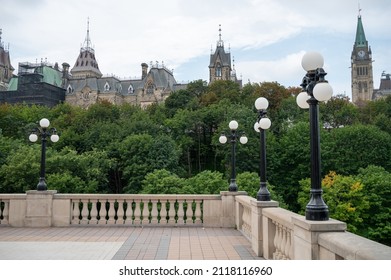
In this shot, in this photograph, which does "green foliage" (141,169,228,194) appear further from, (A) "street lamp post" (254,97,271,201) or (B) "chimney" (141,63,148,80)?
(B) "chimney" (141,63,148,80)

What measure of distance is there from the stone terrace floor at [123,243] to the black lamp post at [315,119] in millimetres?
2863

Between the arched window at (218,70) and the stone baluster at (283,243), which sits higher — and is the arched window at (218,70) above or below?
above

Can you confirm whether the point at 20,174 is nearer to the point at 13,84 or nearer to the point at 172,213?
→ the point at 172,213

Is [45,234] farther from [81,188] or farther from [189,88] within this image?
[189,88]

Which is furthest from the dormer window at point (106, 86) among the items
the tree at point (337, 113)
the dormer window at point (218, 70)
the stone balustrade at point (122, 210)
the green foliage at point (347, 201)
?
the stone balustrade at point (122, 210)

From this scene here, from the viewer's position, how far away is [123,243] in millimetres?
8781

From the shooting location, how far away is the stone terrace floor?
24.7ft

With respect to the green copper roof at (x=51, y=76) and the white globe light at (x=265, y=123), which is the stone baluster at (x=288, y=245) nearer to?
the white globe light at (x=265, y=123)

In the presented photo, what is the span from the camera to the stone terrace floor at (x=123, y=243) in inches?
296

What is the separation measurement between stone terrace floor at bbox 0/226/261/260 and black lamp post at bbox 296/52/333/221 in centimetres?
286

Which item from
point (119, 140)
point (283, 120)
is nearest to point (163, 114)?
point (119, 140)

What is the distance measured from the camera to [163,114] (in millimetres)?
56594

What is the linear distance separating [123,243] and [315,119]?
5.41 meters
